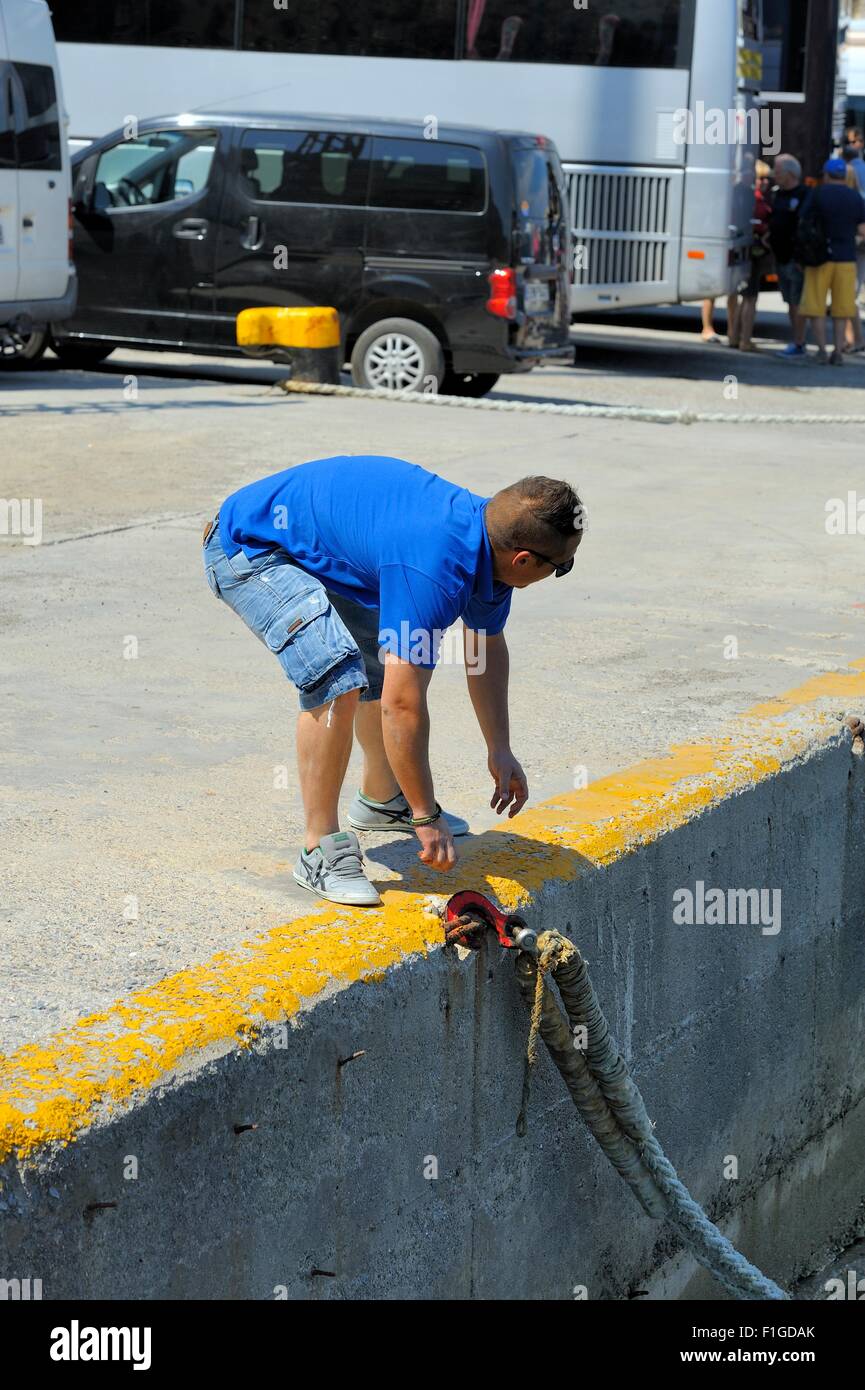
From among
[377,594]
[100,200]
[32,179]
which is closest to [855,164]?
[100,200]

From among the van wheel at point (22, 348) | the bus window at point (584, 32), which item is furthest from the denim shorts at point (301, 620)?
the bus window at point (584, 32)

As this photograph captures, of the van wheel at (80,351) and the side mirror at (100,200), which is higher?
the side mirror at (100,200)

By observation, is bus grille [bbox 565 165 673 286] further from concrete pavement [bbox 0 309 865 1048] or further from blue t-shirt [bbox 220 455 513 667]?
blue t-shirt [bbox 220 455 513 667]

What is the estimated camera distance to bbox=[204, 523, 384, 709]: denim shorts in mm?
3857

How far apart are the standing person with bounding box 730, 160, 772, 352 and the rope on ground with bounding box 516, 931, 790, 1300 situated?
15.1 meters

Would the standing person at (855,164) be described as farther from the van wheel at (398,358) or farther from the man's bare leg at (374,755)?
the man's bare leg at (374,755)

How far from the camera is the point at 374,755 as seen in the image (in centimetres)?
441

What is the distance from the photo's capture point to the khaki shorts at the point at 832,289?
689 inches

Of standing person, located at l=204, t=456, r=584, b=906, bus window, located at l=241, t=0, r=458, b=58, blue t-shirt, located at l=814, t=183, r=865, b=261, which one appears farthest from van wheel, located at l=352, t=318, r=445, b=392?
standing person, located at l=204, t=456, r=584, b=906

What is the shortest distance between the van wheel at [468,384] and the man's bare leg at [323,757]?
10833 mm
